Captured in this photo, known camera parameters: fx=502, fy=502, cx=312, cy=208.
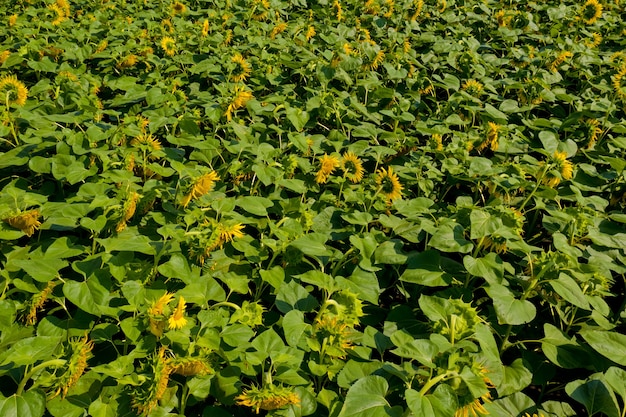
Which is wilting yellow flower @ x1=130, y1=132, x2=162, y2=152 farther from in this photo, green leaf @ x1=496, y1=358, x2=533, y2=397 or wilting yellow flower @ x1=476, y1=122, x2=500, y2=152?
green leaf @ x1=496, y1=358, x2=533, y2=397

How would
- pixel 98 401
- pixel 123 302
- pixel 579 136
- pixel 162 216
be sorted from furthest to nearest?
pixel 579 136 → pixel 162 216 → pixel 123 302 → pixel 98 401

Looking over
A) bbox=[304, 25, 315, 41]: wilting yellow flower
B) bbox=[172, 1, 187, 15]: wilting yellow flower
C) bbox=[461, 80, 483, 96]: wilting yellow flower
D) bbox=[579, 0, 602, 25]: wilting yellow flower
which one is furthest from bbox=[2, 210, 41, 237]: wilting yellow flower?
bbox=[579, 0, 602, 25]: wilting yellow flower

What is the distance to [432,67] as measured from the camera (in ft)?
14.1

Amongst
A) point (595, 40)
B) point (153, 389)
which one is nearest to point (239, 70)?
point (153, 389)

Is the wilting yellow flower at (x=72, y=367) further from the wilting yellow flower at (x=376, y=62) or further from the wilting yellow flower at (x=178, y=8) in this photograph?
the wilting yellow flower at (x=178, y=8)

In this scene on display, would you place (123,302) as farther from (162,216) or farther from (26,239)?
(26,239)

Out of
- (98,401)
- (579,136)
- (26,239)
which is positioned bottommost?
(26,239)

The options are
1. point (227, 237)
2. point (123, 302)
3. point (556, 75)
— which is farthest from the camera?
point (556, 75)

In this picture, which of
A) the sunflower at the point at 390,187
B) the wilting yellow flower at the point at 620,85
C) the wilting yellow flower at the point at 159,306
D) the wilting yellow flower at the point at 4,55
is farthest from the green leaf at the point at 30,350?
the wilting yellow flower at the point at 620,85

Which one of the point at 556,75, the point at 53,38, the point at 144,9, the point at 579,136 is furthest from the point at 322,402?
the point at 144,9

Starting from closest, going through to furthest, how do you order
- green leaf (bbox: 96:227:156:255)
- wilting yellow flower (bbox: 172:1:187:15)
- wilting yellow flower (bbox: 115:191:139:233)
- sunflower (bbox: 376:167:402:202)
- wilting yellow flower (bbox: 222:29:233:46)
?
green leaf (bbox: 96:227:156:255), wilting yellow flower (bbox: 115:191:139:233), sunflower (bbox: 376:167:402:202), wilting yellow flower (bbox: 222:29:233:46), wilting yellow flower (bbox: 172:1:187:15)

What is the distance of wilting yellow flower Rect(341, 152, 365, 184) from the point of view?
2.87m

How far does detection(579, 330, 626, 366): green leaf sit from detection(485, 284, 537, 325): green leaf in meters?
0.25

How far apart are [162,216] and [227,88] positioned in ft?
4.99
